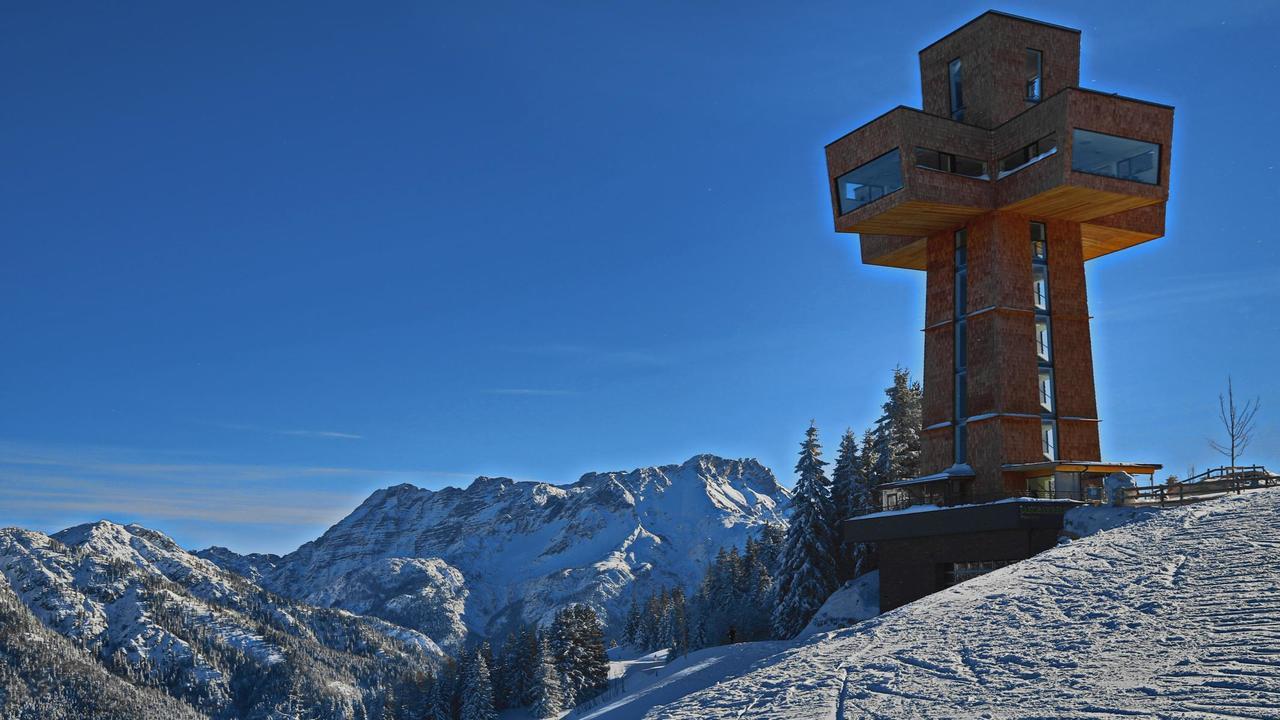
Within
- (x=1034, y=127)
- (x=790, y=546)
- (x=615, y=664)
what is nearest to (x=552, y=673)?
(x=615, y=664)

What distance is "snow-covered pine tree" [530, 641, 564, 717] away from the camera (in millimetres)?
82406

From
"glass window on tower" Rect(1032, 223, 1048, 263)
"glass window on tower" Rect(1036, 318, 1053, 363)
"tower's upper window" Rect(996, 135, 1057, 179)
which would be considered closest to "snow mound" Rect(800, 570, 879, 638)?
"glass window on tower" Rect(1036, 318, 1053, 363)

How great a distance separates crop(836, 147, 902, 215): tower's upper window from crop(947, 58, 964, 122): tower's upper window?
5137 mm

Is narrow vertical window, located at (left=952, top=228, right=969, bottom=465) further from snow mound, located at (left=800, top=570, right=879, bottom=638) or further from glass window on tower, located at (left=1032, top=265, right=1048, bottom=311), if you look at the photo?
snow mound, located at (left=800, top=570, right=879, bottom=638)

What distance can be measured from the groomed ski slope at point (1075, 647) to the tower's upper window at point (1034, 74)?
26.6 m

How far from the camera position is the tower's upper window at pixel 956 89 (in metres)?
45.6

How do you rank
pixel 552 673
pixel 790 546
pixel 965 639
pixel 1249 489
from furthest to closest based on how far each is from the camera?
1. pixel 552 673
2. pixel 790 546
3. pixel 1249 489
4. pixel 965 639

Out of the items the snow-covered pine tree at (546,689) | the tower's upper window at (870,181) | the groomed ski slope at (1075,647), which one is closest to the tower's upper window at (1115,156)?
the tower's upper window at (870,181)

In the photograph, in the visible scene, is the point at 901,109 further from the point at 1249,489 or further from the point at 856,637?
the point at 856,637

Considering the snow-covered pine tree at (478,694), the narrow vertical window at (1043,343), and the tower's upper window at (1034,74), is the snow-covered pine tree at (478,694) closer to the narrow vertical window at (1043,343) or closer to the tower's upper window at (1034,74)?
the narrow vertical window at (1043,343)

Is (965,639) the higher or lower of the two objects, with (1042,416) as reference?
lower

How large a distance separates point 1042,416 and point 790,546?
64.0 feet

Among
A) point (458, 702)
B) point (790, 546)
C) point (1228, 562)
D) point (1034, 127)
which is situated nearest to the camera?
point (1228, 562)

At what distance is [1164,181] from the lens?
4209cm
